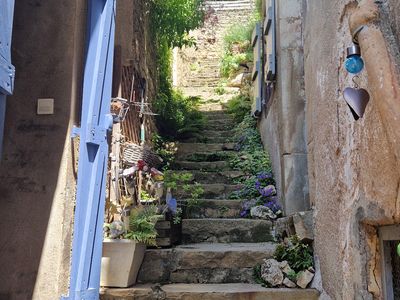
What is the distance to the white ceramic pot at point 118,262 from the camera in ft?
10.8

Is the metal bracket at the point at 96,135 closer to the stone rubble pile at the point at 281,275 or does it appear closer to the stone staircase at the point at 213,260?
the stone staircase at the point at 213,260

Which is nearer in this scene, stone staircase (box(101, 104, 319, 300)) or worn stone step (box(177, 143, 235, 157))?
stone staircase (box(101, 104, 319, 300))

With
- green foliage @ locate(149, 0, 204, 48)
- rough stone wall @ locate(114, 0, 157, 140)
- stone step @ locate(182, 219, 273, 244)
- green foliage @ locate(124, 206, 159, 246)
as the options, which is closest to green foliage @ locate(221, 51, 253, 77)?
green foliage @ locate(149, 0, 204, 48)

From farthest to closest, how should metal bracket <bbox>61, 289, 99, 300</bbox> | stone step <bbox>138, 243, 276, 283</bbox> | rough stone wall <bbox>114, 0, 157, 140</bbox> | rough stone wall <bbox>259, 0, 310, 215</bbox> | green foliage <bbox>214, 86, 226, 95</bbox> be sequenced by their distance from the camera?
green foliage <bbox>214, 86, 226, 95</bbox> < rough stone wall <bbox>114, 0, 157, 140</bbox> < rough stone wall <bbox>259, 0, 310, 215</bbox> < stone step <bbox>138, 243, 276, 283</bbox> < metal bracket <bbox>61, 289, 99, 300</bbox>

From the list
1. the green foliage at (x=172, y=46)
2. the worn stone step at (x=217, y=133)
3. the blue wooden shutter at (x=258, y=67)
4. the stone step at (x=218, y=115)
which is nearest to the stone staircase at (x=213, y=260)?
the blue wooden shutter at (x=258, y=67)

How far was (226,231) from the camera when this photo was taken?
14.3 feet

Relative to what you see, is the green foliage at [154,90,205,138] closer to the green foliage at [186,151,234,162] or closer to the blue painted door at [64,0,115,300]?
the green foliage at [186,151,234,162]

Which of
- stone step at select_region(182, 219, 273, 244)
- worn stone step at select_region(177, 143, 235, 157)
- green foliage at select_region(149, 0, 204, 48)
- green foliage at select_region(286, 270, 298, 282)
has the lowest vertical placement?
green foliage at select_region(286, 270, 298, 282)

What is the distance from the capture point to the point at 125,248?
3.33 meters

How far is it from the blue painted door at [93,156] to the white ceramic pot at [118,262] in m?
0.36

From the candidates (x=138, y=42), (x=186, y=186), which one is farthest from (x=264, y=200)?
(x=138, y=42)

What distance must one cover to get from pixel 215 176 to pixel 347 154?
3.71m

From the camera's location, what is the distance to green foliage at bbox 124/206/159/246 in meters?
3.39

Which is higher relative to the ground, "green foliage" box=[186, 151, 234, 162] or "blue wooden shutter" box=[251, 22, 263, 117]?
"blue wooden shutter" box=[251, 22, 263, 117]
